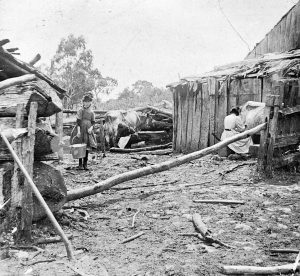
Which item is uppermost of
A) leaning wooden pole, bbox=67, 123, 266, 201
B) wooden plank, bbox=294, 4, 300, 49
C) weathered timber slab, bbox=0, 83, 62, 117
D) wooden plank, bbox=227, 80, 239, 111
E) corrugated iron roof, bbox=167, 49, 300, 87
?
wooden plank, bbox=294, 4, 300, 49

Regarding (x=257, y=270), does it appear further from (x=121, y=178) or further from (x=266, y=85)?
(x=266, y=85)

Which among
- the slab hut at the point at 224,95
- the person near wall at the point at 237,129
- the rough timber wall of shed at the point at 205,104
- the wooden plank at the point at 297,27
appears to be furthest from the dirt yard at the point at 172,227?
the wooden plank at the point at 297,27

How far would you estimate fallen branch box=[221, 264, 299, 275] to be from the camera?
3094mm

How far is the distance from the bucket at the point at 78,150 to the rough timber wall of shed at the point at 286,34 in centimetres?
889

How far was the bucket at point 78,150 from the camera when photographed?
28.1ft

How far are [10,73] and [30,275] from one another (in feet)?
11.0

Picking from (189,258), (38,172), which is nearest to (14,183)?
(38,172)

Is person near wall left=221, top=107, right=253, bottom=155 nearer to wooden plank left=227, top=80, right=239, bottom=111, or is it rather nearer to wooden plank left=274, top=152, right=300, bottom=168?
wooden plank left=227, top=80, right=239, bottom=111

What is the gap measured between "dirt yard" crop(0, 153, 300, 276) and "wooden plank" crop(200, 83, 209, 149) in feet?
13.7

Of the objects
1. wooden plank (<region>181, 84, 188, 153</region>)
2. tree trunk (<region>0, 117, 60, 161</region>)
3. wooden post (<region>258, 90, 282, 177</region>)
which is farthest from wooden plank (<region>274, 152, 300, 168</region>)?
wooden plank (<region>181, 84, 188, 153</region>)

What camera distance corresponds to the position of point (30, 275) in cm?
315

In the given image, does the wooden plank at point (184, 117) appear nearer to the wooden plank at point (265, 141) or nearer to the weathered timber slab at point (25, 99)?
the wooden plank at point (265, 141)

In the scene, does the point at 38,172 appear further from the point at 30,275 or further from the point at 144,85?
the point at 144,85

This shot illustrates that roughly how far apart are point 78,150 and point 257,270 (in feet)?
20.7
